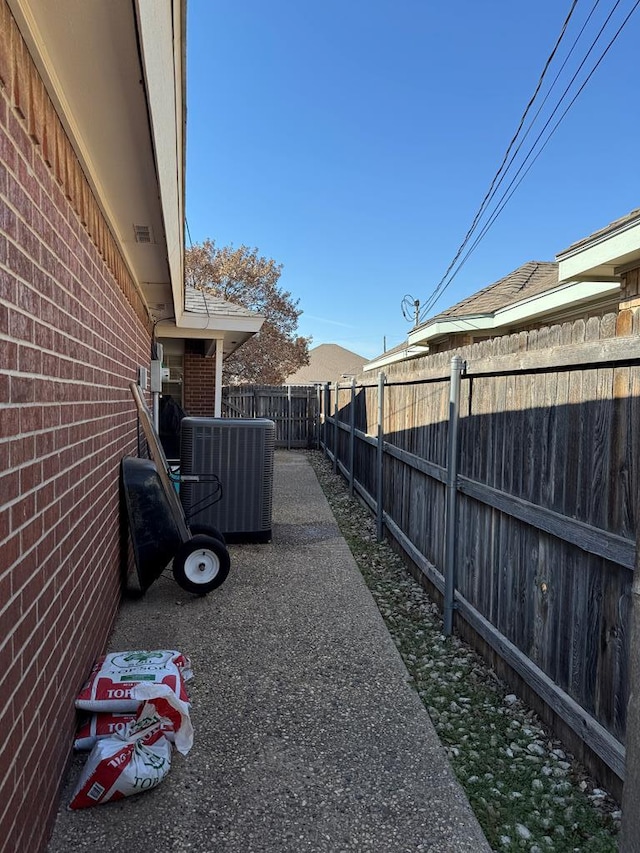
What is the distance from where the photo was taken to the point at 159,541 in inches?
182

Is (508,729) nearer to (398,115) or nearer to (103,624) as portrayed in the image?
(103,624)

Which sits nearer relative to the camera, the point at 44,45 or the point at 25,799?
the point at 25,799

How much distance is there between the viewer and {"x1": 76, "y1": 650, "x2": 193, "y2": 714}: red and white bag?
2.65m

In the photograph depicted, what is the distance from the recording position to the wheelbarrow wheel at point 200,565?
15.3 ft

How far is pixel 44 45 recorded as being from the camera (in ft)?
6.33

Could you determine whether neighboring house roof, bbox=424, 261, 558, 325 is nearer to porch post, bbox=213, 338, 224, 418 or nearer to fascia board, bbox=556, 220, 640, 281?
fascia board, bbox=556, 220, 640, 281

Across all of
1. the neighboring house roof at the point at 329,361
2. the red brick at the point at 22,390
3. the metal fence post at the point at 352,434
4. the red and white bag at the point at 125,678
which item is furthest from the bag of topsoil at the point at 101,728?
the neighboring house roof at the point at 329,361

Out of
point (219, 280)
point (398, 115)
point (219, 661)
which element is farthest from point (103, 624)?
point (219, 280)

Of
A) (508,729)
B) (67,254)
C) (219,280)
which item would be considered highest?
(219,280)

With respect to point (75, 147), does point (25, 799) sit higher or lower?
lower

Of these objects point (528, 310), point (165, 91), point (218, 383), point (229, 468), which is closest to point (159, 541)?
point (229, 468)

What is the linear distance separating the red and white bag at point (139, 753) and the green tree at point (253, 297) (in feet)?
79.9

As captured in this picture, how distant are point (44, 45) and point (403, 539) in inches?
191

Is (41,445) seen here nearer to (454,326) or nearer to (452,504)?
(452,504)
